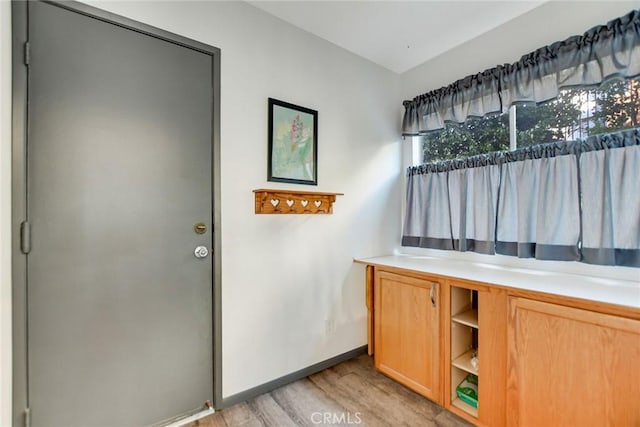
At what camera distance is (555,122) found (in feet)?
6.05

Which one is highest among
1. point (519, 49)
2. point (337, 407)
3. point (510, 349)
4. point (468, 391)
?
point (519, 49)

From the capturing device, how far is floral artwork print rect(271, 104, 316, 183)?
195 cm

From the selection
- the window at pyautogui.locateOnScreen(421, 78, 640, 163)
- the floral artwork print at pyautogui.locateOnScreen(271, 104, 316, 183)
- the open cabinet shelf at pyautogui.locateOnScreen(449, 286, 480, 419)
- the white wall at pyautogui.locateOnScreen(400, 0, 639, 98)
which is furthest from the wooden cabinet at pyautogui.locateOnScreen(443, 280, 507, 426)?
the white wall at pyautogui.locateOnScreen(400, 0, 639, 98)

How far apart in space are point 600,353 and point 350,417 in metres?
1.27

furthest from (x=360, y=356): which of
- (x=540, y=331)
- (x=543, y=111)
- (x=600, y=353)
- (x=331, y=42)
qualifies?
(x=331, y=42)

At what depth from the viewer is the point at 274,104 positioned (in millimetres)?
1929

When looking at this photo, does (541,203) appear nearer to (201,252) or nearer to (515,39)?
(515,39)

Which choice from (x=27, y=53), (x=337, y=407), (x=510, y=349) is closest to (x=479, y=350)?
(x=510, y=349)

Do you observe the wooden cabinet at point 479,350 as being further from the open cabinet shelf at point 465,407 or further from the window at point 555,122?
the window at point 555,122

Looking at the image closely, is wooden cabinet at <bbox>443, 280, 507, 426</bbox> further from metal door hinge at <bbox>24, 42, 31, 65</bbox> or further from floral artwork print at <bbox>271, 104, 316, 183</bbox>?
metal door hinge at <bbox>24, 42, 31, 65</bbox>

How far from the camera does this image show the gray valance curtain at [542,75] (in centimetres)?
149

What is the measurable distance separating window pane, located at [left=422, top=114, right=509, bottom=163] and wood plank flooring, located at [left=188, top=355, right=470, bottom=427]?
183cm

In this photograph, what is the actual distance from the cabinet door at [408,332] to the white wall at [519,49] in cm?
61

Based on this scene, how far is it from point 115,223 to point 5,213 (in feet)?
1.24
